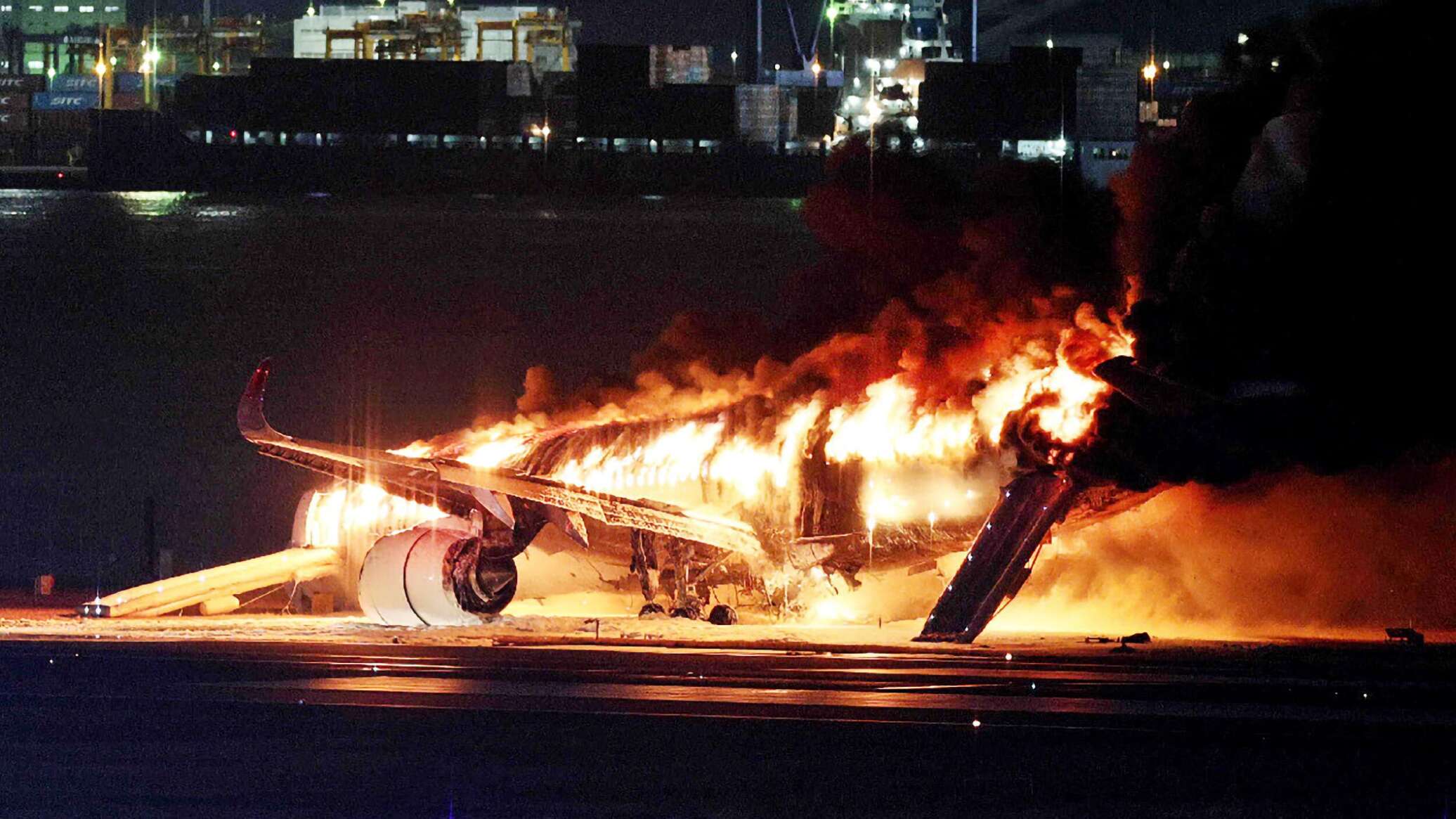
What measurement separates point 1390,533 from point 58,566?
117 feet

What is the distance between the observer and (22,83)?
16175 centimetres

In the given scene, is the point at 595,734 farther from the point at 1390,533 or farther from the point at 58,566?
the point at 58,566

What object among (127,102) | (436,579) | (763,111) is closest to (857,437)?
(436,579)

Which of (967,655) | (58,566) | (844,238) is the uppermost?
(844,238)

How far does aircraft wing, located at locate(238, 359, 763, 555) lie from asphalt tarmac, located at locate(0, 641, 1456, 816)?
184 inches

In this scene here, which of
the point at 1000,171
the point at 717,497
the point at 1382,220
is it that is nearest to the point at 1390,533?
the point at 1382,220

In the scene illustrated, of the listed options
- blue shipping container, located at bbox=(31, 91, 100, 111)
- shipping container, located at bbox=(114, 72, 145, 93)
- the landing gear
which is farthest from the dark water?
the landing gear

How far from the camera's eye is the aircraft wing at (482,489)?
3247cm

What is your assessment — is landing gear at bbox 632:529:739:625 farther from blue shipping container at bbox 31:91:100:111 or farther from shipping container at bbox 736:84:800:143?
blue shipping container at bbox 31:91:100:111

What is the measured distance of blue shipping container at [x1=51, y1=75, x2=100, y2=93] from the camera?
16500 cm

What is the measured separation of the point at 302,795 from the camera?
1689 centimetres

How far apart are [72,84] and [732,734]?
161 meters

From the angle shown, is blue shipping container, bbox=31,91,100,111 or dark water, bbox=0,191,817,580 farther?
blue shipping container, bbox=31,91,100,111

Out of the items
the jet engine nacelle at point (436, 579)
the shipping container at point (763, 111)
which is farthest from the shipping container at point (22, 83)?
the jet engine nacelle at point (436, 579)
